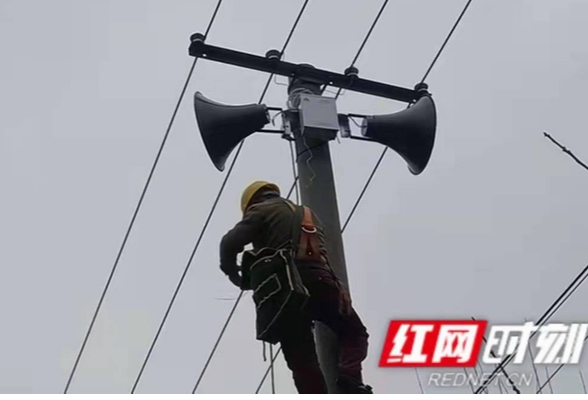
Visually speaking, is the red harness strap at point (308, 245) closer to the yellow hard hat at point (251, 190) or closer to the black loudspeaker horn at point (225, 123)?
the yellow hard hat at point (251, 190)

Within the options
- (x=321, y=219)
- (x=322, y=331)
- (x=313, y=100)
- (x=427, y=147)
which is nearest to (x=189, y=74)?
(x=313, y=100)

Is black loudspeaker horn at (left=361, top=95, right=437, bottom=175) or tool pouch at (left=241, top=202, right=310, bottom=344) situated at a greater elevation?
black loudspeaker horn at (left=361, top=95, right=437, bottom=175)

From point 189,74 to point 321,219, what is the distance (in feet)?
7.55

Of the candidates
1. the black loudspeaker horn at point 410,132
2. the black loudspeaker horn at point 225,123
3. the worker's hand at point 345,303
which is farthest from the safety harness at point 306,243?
the black loudspeaker horn at point 410,132

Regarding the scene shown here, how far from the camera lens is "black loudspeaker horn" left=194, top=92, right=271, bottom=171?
18.4 feet

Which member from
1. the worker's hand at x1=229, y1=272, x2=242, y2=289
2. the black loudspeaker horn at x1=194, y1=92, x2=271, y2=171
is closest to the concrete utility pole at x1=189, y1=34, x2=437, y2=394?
the black loudspeaker horn at x1=194, y1=92, x2=271, y2=171

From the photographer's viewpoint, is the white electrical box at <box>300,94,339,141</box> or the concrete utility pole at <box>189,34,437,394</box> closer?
the concrete utility pole at <box>189,34,437,394</box>

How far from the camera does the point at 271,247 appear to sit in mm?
4438

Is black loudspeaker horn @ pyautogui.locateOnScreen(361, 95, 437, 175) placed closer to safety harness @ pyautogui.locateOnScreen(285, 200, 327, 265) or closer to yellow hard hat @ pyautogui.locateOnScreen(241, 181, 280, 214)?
yellow hard hat @ pyautogui.locateOnScreen(241, 181, 280, 214)

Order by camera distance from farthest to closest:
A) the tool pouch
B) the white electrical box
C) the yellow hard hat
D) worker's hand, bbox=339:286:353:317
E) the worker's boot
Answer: the white electrical box → the yellow hard hat → worker's hand, bbox=339:286:353:317 → the worker's boot → the tool pouch

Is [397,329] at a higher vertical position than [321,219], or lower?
lower

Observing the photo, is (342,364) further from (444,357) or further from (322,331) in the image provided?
(444,357)

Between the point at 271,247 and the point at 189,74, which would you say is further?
the point at 189,74

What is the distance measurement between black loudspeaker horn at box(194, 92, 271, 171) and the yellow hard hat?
2.77 ft
